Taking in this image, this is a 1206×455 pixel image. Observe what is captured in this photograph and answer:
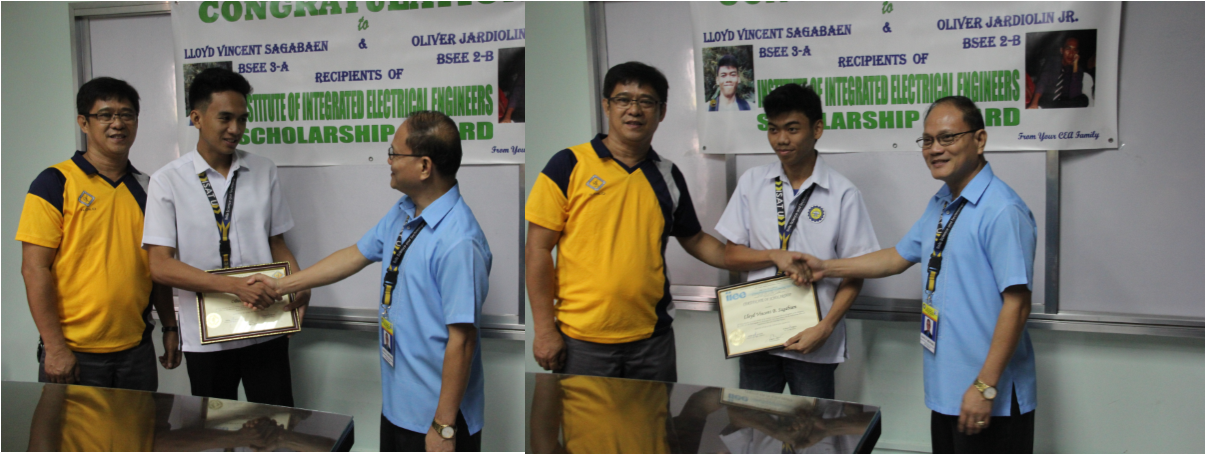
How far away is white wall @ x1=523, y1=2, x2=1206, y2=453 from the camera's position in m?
2.36

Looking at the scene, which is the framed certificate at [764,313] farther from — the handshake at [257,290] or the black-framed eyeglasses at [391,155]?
the handshake at [257,290]

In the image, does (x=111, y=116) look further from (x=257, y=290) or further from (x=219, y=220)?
(x=257, y=290)

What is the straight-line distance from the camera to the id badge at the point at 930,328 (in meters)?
1.99

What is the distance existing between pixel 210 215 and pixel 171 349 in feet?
1.24

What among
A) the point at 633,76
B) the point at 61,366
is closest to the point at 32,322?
the point at 61,366

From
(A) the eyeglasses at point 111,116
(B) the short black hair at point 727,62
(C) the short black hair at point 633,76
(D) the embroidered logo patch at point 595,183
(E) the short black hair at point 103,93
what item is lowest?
(D) the embroidered logo patch at point 595,183

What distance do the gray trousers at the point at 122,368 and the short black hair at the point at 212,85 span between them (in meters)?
0.59

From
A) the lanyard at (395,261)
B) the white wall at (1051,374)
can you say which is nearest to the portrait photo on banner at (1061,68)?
the white wall at (1051,374)

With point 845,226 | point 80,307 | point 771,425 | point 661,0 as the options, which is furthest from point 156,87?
point 845,226

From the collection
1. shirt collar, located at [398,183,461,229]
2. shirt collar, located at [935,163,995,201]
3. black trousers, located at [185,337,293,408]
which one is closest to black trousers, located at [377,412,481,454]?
black trousers, located at [185,337,293,408]

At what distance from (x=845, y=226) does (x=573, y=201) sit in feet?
3.32

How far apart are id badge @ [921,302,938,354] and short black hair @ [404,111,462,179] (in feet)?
5.23

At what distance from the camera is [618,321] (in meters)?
2.04

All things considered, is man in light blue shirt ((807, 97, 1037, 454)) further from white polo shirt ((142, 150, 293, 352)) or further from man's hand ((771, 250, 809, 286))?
white polo shirt ((142, 150, 293, 352))
